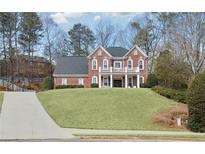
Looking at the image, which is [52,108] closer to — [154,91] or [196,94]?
[154,91]

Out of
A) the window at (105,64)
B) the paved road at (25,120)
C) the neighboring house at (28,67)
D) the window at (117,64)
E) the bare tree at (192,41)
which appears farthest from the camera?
the window at (105,64)

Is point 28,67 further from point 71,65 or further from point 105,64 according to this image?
point 105,64

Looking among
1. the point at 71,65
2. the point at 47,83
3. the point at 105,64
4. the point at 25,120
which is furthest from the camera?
the point at 105,64

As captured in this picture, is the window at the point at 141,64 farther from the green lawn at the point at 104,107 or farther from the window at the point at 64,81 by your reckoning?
the window at the point at 64,81

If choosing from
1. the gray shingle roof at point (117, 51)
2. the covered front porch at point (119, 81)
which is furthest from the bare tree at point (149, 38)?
the covered front porch at point (119, 81)

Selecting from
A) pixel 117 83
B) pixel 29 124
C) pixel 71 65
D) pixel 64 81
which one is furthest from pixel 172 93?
pixel 29 124

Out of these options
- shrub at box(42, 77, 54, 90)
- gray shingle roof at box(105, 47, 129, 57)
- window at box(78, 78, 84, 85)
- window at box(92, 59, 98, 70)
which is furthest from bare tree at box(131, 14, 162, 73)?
shrub at box(42, 77, 54, 90)

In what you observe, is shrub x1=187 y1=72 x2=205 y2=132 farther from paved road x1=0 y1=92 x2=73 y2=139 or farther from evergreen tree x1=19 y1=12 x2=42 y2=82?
evergreen tree x1=19 y1=12 x2=42 y2=82

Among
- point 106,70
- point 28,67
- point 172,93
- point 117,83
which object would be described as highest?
point 28,67
